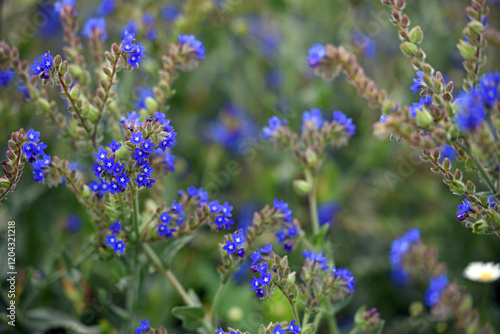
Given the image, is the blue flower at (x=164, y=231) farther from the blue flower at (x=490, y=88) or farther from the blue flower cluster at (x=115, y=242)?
the blue flower at (x=490, y=88)

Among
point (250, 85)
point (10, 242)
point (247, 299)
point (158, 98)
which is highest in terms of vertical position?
point (250, 85)

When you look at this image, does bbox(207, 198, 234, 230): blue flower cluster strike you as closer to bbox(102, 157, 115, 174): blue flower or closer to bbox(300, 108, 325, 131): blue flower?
bbox(102, 157, 115, 174): blue flower

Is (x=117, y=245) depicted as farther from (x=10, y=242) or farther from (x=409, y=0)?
(x=409, y=0)

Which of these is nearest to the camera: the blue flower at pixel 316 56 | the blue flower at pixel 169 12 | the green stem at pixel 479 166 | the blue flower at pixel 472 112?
the blue flower at pixel 472 112

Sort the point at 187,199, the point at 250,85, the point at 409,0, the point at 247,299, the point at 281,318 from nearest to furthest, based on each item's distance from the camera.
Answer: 1. the point at 187,199
2. the point at 281,318
3. the point at 247,299
4. the point at 250,85
5. the point at 409,0

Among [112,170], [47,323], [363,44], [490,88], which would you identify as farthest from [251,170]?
[490,88]

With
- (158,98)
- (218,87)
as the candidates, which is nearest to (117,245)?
(158,98)

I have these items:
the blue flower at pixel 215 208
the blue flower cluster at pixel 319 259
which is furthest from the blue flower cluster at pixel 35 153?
the blue flower cluster at pixel 319 259

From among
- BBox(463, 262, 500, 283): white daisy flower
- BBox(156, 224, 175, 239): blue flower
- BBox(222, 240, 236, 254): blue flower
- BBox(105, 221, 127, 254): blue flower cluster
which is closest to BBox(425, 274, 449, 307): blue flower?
BBox(463, 262, 500, 283): white daisy flower
